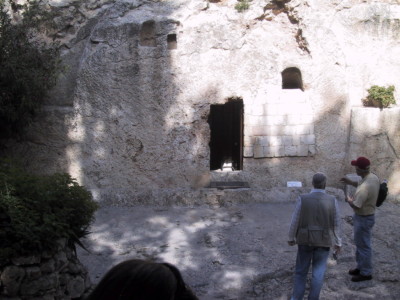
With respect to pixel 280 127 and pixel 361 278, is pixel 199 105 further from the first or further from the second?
pixel 361 278

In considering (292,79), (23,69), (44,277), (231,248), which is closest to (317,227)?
(231,248)

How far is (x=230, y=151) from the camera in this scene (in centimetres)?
1133

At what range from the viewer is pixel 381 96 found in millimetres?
8531

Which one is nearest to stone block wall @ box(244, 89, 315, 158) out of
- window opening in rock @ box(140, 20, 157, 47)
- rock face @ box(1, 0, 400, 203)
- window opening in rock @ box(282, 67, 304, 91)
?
rock face @ box(1, 0, 400, 203)

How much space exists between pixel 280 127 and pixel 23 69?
16.3ft

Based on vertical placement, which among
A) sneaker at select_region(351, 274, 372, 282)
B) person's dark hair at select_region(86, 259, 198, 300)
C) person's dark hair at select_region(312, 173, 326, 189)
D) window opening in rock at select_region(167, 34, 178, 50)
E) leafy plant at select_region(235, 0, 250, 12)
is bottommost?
sneaker at select_region(351, 274, 372, 282)

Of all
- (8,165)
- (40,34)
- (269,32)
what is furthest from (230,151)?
(8,165)

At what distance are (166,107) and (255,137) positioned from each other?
6.16 feet

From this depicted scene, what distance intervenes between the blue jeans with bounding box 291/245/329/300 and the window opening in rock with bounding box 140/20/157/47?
5577 millimetres

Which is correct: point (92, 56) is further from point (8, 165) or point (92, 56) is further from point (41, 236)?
point (41, 236)

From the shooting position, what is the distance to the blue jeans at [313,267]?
4.41 metres

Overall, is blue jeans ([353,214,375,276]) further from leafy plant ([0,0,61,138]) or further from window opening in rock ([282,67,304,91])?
leafy plant ([0,0,61,138])

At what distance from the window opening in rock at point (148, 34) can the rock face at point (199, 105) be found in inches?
0.8

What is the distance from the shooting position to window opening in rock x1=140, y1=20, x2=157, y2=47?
8.64 meters
